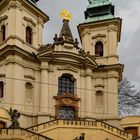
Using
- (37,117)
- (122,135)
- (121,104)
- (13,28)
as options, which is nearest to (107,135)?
(122,135)

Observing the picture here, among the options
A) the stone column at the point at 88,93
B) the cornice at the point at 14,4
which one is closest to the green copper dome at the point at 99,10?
A: the stone column at the point at 88,93

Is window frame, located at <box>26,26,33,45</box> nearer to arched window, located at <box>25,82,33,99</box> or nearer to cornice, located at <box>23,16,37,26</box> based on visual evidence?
cornice, located at <box>23,16,37,26</box>

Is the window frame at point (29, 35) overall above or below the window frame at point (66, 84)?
above

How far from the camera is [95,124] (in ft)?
125

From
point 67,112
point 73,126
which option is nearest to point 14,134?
point 73,126

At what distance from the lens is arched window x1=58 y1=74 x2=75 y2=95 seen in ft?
149

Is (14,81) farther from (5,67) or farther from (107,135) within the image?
(107,135)

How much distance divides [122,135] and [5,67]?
1223 centimetres

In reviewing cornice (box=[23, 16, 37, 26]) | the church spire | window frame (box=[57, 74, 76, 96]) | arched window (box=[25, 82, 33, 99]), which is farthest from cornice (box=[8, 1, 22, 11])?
window frame (box=[57, 74, 76, 96])

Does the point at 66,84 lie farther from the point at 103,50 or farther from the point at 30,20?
the point at 30,20

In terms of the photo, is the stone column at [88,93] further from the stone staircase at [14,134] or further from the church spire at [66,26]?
the stone staircase at [14,134]

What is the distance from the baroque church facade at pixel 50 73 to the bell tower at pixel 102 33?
0.10 metres

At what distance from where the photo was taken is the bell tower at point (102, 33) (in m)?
49.7

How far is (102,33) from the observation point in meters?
50.5
